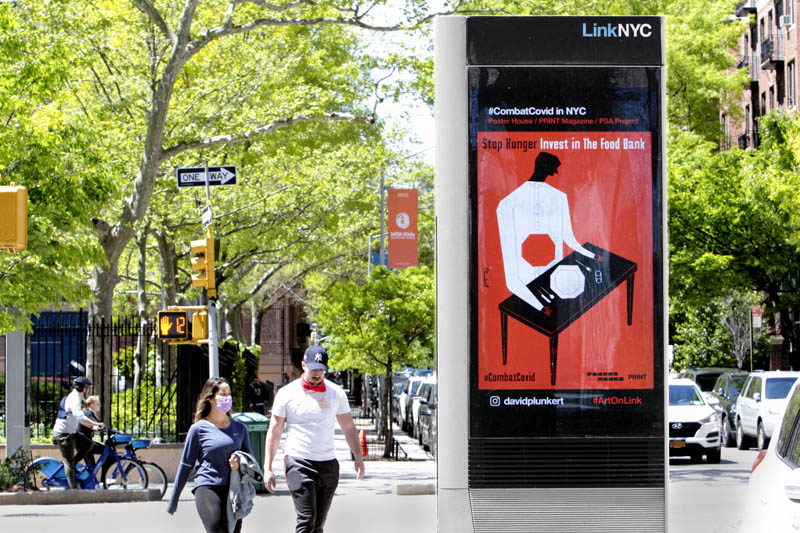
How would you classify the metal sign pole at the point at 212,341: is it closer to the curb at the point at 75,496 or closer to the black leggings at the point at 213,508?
the curb at the point at 75,496

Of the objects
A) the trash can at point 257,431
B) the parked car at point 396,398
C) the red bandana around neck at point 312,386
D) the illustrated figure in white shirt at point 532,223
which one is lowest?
the parked car at point 396,398

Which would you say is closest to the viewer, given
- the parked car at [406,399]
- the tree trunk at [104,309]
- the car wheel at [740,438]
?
the tree trunk at [104,309]

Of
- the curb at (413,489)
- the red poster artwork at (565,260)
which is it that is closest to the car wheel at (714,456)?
the curb at (413,489)

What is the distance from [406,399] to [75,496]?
19211 millimetres

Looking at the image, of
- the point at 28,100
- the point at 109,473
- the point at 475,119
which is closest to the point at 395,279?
the point at 109,473

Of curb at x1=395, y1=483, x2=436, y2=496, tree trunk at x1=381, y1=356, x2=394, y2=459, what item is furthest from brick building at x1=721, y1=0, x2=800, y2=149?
curb at x1=395, y1=483, x2=436, y2=496

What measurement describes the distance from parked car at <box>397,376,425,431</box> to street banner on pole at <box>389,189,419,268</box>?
4.29 metres

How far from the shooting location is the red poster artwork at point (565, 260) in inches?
248

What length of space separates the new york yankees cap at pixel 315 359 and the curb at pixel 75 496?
28.9 ft

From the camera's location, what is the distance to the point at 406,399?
3509 cm

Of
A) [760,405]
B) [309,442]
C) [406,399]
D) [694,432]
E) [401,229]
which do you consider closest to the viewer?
[309,442]

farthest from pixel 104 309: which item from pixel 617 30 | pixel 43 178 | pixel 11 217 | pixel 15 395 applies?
pixel 617 30

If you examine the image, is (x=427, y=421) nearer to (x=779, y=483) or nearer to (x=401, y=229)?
(x=401, y=229)

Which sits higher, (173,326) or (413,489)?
(173,326)
